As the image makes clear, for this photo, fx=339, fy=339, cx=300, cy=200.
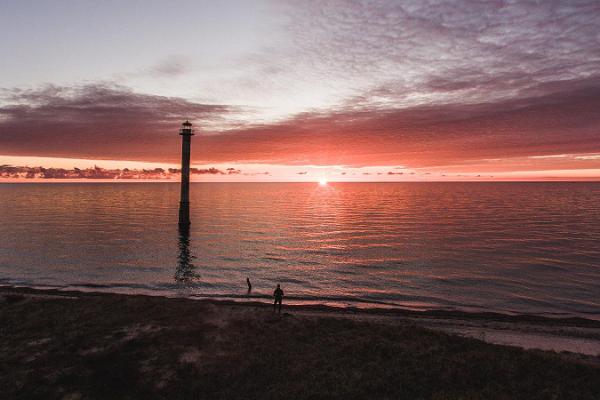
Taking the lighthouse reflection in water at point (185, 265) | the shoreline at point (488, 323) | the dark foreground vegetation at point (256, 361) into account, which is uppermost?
the dark foreground vegetation at point (256, 361)

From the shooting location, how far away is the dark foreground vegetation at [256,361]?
13.8 m

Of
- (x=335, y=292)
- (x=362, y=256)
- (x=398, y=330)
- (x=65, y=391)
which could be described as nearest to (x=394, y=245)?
(x=362, y=256)

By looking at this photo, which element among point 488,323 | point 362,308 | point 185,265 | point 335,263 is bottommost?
point 185,265

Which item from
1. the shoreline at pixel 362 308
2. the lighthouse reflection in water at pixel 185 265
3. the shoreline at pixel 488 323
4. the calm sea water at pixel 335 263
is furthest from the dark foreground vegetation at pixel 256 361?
Result: the lighthouse reflection in water at pixel 185 265

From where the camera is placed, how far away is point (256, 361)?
16484mm

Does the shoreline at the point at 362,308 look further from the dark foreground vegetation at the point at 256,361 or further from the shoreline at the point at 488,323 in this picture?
the dark foreground vegetation at the point at 256,361

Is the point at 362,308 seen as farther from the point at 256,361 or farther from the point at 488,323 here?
the point at 256,361

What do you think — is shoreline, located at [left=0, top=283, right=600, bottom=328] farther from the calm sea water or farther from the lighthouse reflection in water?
the lighthouse reflection in water

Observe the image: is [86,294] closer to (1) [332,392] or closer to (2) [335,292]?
(2) [335,292]

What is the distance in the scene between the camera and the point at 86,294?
3016 cm

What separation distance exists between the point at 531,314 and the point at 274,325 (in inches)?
823

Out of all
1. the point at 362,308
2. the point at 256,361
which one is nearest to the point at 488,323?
the point at 362,308

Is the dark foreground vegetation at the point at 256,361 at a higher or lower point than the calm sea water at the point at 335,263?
higher

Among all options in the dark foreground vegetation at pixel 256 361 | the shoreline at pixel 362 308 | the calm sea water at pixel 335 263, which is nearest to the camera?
the dark foreground vegetation at pixel 256 361
